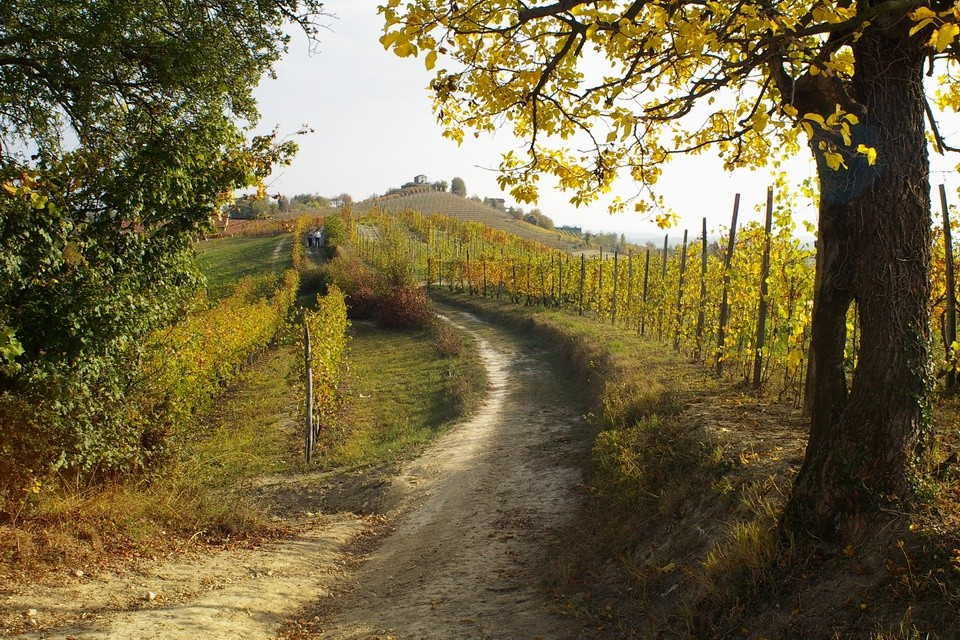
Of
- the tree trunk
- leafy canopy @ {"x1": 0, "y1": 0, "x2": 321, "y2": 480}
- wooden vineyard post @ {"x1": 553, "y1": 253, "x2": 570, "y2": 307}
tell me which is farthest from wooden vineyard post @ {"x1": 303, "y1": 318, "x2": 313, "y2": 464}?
wooden vineyard post @ {"x1": 553, "y1": 253, "x2": 570, "y2": 307}

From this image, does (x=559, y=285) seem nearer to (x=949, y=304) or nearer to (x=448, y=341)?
(x=448, y=341)

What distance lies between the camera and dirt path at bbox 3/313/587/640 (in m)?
4.96

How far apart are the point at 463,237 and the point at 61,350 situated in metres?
49.3

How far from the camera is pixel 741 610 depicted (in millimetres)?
3867

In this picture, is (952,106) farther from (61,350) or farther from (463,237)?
(463,237)

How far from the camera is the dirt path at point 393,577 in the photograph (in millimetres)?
4965

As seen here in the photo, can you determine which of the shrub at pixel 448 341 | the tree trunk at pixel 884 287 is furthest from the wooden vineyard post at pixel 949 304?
the shrub at pixel 448 341

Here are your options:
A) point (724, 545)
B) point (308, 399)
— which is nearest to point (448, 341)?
point (308, 399)

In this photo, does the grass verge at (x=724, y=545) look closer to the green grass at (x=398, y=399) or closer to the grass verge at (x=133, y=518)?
the grass verge at (x=133, y=518)

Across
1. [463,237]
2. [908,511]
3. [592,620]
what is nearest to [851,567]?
[908,511]

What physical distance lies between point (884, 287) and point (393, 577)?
5.25m

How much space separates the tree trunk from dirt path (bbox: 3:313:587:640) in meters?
2.31

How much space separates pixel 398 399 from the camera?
16.4 meters

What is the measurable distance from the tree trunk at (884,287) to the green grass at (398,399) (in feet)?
27.4
